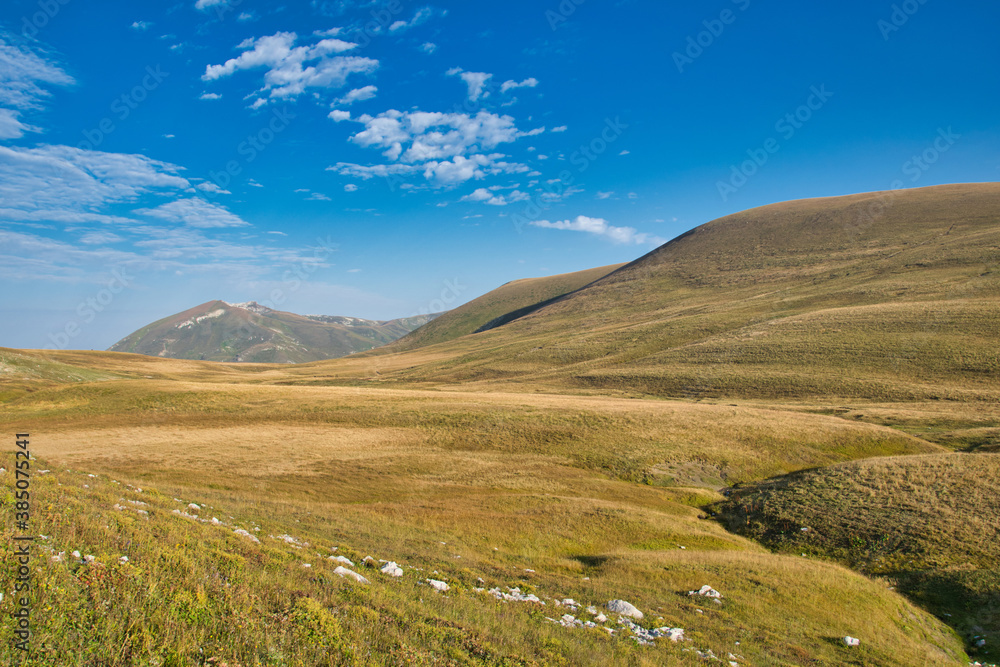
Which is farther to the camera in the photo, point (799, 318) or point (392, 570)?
point (799, 318)

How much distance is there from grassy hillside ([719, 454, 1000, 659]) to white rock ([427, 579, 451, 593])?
1742 centimetres

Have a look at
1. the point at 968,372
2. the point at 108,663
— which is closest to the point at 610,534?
the point at 108,663

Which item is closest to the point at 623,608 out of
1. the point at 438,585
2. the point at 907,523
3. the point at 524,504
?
the point at 438,585

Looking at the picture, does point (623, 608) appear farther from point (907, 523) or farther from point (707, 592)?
point (907, 523)

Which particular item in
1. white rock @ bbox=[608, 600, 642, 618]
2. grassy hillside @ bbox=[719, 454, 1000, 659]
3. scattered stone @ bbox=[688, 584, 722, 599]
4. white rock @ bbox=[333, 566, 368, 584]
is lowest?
grassy hillside @ bbox=[719, 454, 1000, 659]

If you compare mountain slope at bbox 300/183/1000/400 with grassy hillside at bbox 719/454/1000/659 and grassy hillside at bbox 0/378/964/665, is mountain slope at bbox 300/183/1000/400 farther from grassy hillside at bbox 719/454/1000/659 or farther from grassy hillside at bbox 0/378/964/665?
grassy hillside at bbox 719/454/1000/659

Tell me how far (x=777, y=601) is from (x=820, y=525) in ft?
39.3

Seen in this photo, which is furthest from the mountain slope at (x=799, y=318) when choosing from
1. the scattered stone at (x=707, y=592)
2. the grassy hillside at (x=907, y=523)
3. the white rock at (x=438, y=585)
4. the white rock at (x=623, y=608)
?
the white rock at (x=438, y=585)

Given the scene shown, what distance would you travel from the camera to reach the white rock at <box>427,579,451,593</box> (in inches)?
496

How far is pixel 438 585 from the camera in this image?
1277 centimetres

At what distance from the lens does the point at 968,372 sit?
62750 mm

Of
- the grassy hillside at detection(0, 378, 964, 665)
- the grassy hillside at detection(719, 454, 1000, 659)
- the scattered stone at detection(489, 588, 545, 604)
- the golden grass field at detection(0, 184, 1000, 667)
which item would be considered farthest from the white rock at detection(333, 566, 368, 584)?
the grassy hillside at detection(719, 454, 1000, 659)

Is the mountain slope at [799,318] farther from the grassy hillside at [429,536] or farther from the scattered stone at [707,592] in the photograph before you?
the scattered stone at [707,592]

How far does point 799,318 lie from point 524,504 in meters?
93.5
